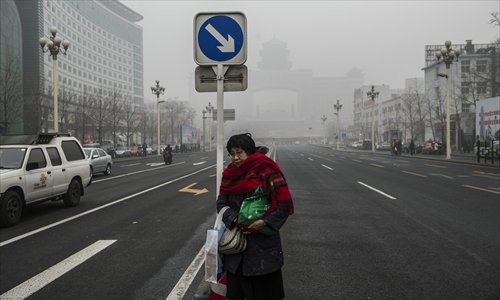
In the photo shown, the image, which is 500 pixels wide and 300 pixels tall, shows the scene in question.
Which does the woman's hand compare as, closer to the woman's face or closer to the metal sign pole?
the woman's face

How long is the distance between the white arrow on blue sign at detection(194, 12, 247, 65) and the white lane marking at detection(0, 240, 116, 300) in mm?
3436

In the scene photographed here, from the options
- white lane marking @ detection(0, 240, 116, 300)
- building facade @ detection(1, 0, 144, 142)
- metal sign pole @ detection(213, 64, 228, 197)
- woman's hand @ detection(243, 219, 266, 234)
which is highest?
building facade @ detection(1, 0, 144, 142)

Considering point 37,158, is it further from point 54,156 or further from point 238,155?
→ point 238,155

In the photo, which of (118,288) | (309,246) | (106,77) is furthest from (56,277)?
(106,77)

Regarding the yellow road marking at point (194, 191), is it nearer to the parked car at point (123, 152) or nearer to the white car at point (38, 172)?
the white car at point (38, 172)

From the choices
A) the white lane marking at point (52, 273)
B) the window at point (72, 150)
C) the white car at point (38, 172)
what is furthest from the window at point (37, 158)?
the white lane marking at point (52, 273)

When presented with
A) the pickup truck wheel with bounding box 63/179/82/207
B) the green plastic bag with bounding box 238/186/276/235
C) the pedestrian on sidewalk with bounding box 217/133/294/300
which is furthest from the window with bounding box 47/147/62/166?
the green plastic bag with bounding box 238/186/276/235

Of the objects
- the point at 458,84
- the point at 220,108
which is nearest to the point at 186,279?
the point at 220,108

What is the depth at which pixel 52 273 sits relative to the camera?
5.20m

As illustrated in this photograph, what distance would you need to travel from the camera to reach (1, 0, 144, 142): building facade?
269 ft

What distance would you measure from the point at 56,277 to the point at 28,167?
4437 millimetres

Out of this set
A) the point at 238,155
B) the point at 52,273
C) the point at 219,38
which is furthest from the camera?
the point at 52,273

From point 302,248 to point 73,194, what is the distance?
23.6ft

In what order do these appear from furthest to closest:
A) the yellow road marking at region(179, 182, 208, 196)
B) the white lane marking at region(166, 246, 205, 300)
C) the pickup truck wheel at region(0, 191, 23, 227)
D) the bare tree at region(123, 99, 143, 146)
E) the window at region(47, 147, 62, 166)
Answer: the bare tree at region(123, 99, 143, 146), the yellow road marking at region(179, 182, 208, 196), the window at region(47, 147, 62, 166), the pickup truck wheel at region(0, 191, 23, 227), the white lane marking at region(166, 246, 205, 300)
